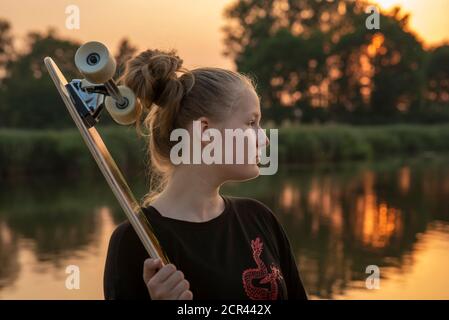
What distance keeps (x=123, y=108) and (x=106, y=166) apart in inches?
4.7

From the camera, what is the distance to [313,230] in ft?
33.3

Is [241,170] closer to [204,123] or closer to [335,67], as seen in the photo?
[204,123]

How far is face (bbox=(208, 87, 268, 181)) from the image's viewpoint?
1.51 meters

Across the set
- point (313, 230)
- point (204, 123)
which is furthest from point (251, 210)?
point (313, 230)

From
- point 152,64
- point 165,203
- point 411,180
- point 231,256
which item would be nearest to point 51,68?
point 152,64

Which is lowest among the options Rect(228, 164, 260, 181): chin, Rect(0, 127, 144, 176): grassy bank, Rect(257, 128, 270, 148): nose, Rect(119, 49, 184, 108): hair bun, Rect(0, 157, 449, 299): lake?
Rect(0, 157, 449, 299): lake

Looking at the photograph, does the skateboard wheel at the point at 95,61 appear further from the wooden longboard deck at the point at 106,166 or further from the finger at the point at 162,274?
the finger at the point at 162,274

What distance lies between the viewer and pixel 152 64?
1475mm

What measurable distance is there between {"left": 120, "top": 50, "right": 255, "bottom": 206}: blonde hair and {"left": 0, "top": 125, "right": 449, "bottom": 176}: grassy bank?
10.4 metres

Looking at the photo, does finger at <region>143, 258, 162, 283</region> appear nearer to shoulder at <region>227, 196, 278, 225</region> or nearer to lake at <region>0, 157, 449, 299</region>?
shoulder at <region>227, 196, 278, 225</region>

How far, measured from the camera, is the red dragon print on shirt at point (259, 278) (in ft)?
4.83

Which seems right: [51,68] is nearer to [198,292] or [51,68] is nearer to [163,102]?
[163,102]

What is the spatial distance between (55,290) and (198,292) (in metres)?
5.65

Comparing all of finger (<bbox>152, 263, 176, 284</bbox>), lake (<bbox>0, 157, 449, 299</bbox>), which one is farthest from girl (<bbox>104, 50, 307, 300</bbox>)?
lake (<bbox>0, 157, 449, 299</bbox>)
